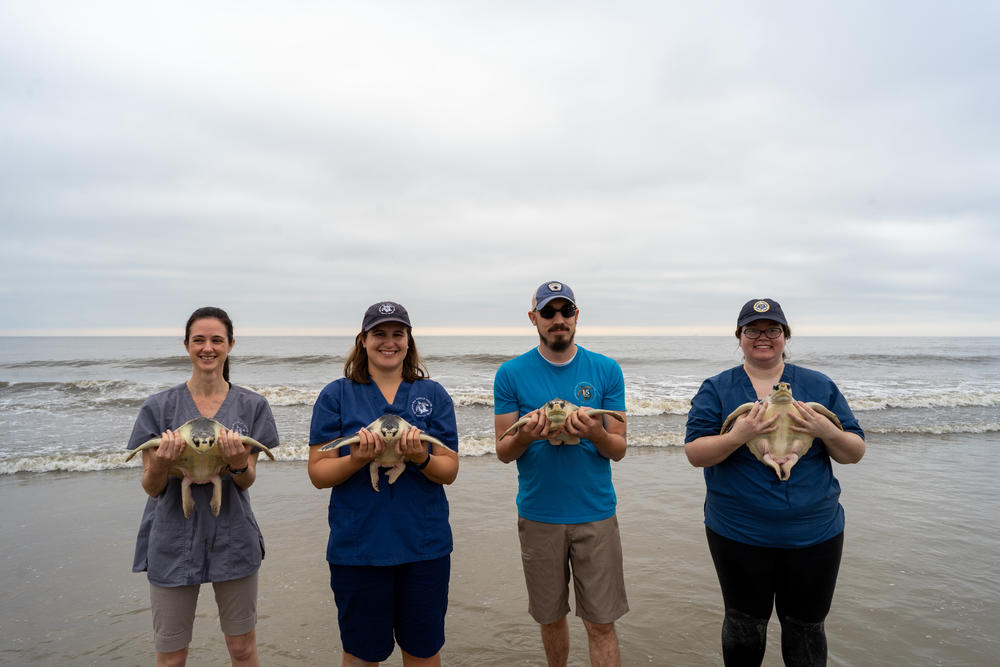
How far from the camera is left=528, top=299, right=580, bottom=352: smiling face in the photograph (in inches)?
148

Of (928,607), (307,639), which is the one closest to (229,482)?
(307,639)

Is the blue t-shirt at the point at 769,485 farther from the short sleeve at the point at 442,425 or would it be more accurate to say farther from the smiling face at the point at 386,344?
the smiling face at the point at 386,344

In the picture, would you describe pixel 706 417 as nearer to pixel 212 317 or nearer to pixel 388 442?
pixel 388 442

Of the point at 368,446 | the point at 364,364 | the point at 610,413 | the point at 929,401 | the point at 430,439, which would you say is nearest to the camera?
the point at 368,446

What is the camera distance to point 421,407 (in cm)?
341

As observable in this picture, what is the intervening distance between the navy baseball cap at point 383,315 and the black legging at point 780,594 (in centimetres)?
253

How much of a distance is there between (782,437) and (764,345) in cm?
64

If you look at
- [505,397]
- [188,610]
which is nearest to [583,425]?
[505,397]

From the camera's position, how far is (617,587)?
12.0 ft

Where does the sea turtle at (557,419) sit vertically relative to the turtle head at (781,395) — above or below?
below

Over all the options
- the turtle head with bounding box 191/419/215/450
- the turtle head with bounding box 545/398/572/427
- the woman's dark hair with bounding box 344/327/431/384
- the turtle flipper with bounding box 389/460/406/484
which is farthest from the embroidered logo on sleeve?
the turtle head with bounding box 545/398/572/427

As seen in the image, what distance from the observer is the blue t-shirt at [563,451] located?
3668mm

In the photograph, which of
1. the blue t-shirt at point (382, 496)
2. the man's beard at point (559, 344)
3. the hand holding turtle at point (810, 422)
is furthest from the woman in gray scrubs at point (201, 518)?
the hand holding turtle at point (810, 422)

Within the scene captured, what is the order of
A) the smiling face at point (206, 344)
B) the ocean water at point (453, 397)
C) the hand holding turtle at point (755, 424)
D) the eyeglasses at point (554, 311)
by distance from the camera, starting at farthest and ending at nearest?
1. the ocean water at point (453, 397)
2. the eyeglasses at point (554, 311)
3. the smiling face at point (206, 344)
4. the hand holding turtle at point (755, 424)
